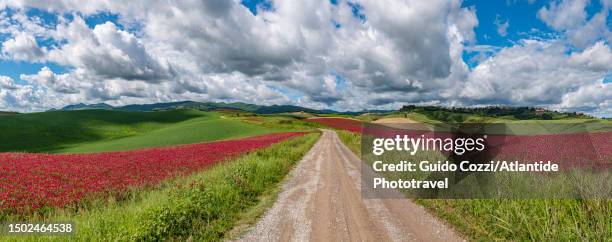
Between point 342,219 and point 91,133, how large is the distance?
89832 mm


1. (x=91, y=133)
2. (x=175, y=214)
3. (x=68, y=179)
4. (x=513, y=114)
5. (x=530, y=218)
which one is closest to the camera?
(x=530, y=218)

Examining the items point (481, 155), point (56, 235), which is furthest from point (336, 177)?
point (56, 235)

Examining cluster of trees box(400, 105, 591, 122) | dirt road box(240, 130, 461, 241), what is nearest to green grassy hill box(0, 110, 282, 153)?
dirt road box(240, 130, 461, 241)

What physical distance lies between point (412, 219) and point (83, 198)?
1160 cm

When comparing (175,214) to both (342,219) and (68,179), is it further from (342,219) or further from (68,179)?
(68,179)

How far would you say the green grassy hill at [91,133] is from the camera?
5666 cm

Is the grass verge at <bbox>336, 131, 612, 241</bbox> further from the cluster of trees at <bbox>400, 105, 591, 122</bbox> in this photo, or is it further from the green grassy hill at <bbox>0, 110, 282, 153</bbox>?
the green grassy hill at <bbox>0, 110, 282, 153</bbox>

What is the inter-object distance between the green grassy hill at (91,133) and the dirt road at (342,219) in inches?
1937

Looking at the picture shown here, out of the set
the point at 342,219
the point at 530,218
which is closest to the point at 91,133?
the point at 342,219

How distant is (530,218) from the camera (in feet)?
24.6

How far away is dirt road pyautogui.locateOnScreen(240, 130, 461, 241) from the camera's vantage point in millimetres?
8070

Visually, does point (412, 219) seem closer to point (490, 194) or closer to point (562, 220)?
point (490, 194)

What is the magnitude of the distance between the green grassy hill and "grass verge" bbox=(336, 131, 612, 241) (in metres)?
54.5

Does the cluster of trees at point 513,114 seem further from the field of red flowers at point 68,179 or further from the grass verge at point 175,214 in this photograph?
the field of red flowers at point 68,179
